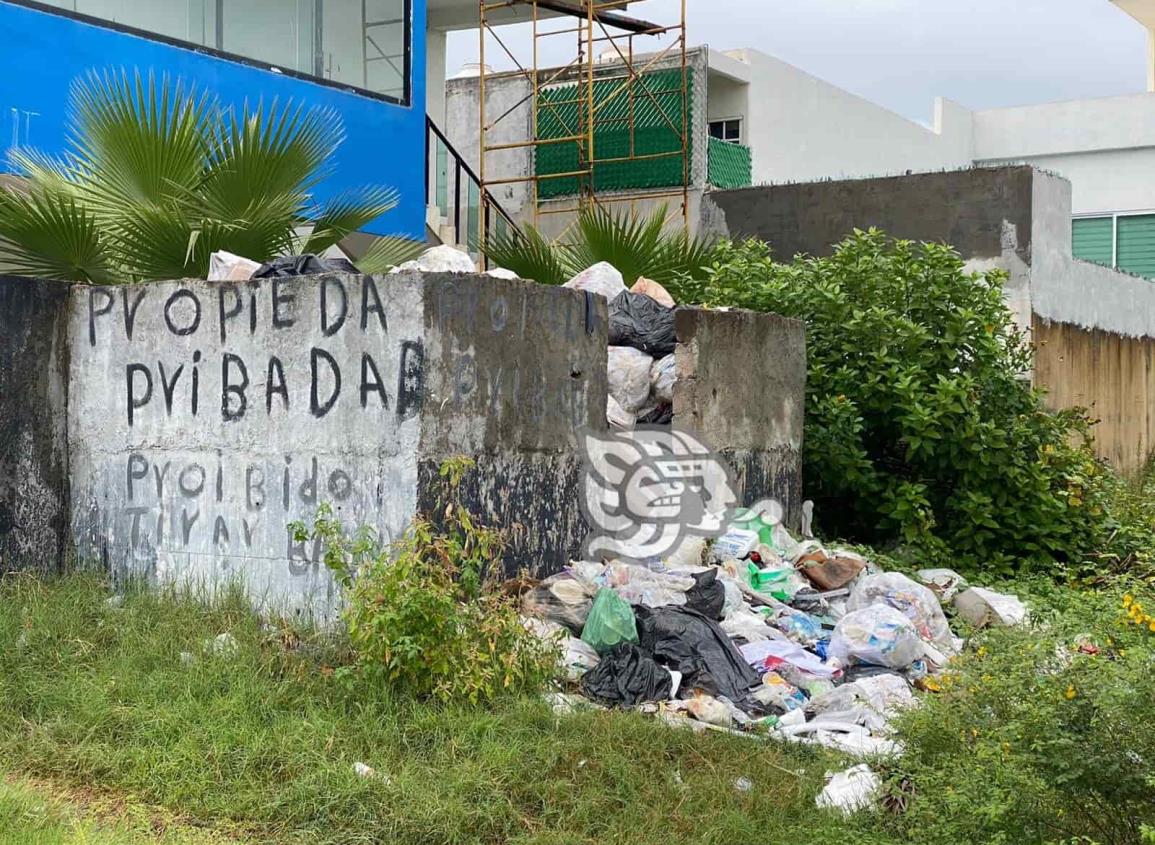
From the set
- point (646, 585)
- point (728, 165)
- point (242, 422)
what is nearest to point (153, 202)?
A: point (242, 422)

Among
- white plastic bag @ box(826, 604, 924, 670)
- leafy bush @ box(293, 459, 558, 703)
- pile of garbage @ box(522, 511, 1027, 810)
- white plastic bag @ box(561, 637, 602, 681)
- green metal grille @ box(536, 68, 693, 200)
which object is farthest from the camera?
green metal grille @ box(536, 68, 693, 200)

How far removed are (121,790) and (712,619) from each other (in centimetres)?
291

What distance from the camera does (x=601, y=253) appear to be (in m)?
10.6

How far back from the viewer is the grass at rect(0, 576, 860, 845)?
187 inches

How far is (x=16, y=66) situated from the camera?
34.0 ft

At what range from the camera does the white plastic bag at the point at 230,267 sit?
733 cm

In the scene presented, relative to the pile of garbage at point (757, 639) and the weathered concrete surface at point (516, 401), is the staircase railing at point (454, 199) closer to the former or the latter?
the weathered concrete surface at point (516, 401)

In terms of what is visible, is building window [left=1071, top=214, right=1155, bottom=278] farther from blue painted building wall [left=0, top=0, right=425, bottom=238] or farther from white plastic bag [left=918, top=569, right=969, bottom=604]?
white plastic bag [left=918, top=569, right=969, bottom=604]

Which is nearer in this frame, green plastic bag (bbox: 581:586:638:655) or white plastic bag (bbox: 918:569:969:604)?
green plastic bag (bbox: 581:586:638:655)

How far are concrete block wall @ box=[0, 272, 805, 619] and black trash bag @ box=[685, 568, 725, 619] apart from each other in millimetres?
678

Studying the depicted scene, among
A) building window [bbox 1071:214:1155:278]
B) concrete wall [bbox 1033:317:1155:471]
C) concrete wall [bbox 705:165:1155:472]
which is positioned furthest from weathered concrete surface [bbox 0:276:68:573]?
building window [bbox 1071:214:1155:278]
